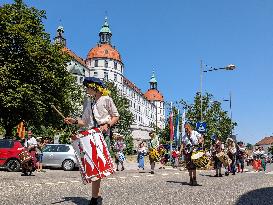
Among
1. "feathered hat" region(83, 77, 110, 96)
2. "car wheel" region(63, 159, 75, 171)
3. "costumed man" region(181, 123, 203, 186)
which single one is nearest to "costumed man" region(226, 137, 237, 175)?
"costumed man" region(181, 123, 203, 186)

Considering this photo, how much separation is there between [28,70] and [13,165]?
14309 millimetres

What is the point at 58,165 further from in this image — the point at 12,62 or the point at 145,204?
the point at 145,204

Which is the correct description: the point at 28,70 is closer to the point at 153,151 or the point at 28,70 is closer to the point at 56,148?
the point at 56,148

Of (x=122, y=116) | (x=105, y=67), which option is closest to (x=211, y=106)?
(x=122, y=116)

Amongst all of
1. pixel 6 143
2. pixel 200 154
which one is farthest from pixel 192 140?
pixel 6 143

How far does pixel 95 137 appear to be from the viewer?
18.2 feet

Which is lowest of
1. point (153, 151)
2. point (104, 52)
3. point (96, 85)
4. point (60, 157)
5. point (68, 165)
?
point (68, 165)

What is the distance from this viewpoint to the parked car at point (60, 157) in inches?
840

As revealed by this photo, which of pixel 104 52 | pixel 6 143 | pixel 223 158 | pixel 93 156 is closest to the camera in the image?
pixel 93 156

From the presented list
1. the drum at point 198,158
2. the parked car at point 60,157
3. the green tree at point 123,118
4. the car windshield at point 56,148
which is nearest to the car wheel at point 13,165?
the parked car at point 60,157

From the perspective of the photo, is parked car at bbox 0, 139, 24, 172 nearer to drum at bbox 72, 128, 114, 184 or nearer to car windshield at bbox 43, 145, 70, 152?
car windshield at bbox 43, 145, 70, 152

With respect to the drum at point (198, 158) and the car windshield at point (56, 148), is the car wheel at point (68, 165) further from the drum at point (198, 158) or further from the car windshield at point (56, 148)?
the drum at point (198, 158)

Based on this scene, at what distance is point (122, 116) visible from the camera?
74812mm

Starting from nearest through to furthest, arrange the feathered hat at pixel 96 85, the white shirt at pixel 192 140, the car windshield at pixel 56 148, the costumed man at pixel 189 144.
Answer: the feathered hat at pixel 96 85, the costumed man at pixel 189 144, the white shirt at pixel 192 140, the car windshield at pixel 56 148
